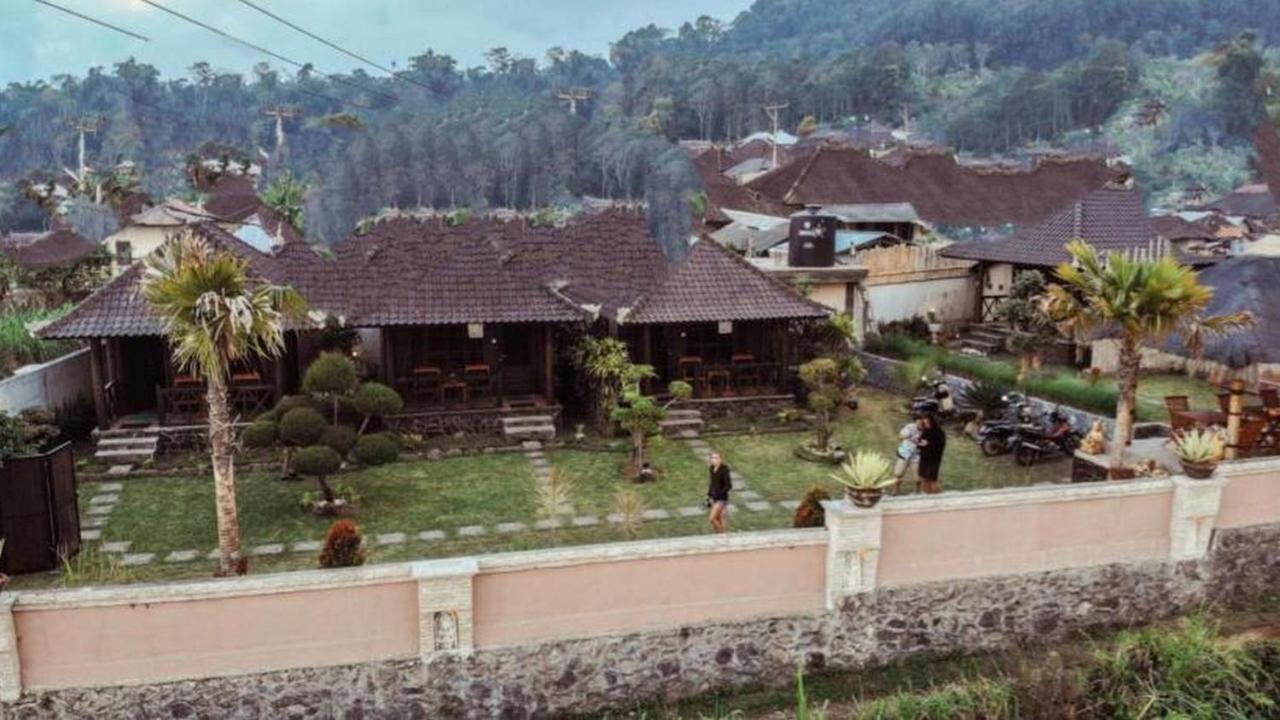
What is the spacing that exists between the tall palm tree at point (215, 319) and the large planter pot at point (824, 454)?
886 cm

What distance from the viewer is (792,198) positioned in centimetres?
3738

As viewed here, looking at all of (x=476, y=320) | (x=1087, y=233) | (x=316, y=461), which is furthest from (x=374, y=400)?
(x=1087, y=233)

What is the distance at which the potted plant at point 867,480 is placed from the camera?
9.47 metres

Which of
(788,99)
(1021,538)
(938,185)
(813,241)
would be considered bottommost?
(1021,538)

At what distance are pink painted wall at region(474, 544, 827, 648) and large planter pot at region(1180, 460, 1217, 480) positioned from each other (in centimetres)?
440

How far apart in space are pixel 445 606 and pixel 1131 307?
894 cm

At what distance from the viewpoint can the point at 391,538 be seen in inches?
492

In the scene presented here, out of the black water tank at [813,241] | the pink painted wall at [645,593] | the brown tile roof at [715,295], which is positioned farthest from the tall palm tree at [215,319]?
the black water tank at [813,241]

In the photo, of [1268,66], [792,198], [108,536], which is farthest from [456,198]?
[1268,66]

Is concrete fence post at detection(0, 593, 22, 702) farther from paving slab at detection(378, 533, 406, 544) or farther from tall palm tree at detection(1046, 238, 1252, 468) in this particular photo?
tall palm tree at detection(1046, 238, 1252, 468)

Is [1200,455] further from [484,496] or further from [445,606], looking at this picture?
[484,496]

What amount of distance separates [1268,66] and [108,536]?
10618 centimetres

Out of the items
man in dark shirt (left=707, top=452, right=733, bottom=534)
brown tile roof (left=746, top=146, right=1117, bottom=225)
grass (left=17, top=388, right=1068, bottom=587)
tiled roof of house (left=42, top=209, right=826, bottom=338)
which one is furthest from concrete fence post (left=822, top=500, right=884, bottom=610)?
brown tile roof (left=746, top=146, right=1117, bottom=225)

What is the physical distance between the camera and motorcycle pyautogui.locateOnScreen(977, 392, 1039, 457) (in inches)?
615
